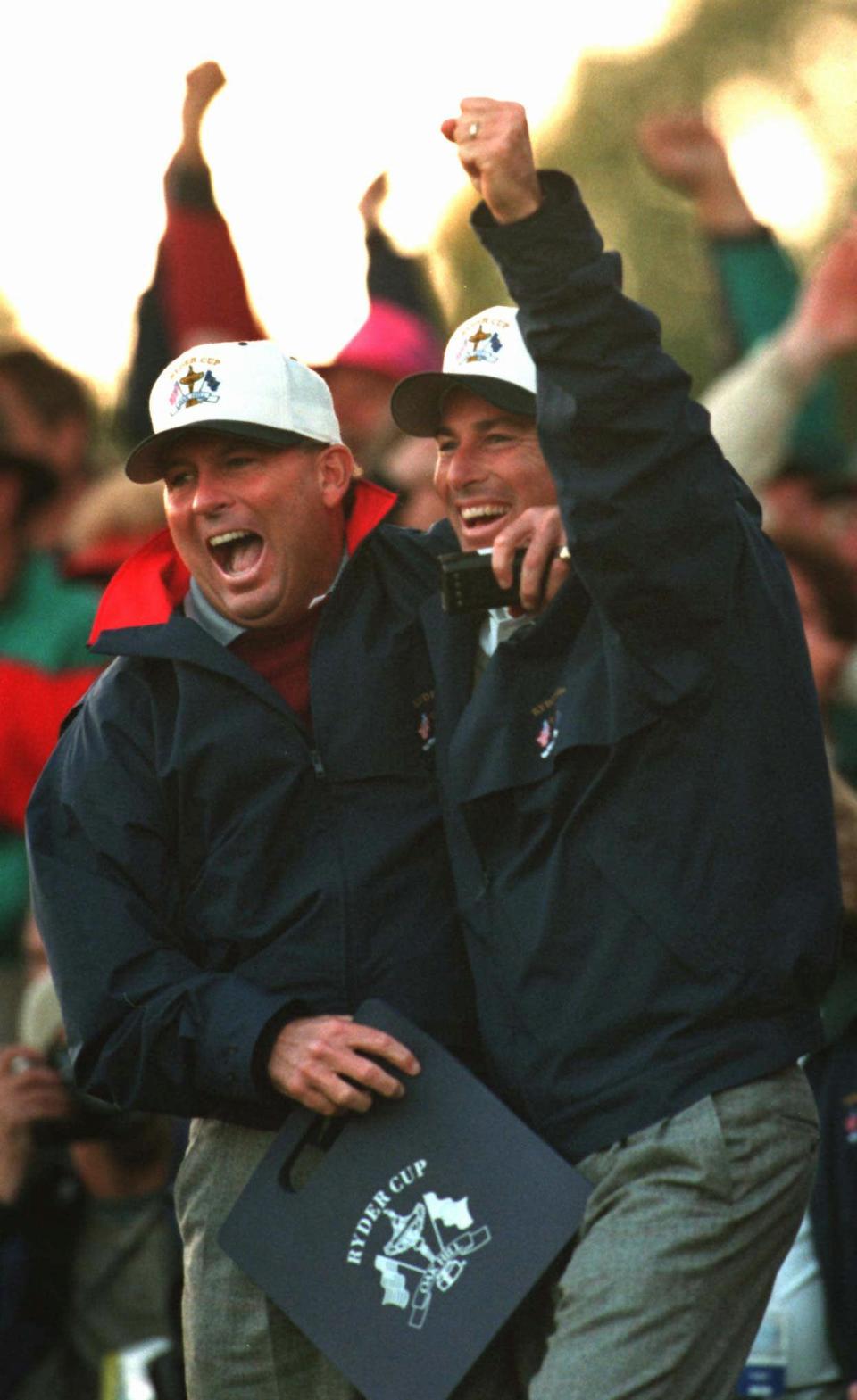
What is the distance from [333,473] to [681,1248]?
164cm

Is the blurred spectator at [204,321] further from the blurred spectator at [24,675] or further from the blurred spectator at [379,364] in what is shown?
the blurred spectator at [24,675]

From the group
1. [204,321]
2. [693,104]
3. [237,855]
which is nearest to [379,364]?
[204,321]

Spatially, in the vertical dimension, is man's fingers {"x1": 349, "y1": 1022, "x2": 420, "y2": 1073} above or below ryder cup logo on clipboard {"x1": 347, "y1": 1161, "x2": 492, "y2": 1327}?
above

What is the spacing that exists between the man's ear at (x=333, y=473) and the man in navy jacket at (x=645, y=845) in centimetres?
60

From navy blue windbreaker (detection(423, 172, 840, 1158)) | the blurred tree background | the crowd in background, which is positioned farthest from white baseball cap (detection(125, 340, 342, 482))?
the blurred tree background

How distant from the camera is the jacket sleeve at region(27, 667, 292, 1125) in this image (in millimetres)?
3877

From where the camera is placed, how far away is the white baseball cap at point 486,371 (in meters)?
4.14

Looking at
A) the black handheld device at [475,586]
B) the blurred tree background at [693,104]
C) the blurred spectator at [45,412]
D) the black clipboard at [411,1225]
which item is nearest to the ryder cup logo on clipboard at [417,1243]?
the black clipboard at [411,1225]

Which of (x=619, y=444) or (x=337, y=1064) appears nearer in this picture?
(x=619, y=444)

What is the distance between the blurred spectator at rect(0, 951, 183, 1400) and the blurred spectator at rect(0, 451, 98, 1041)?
1.85 feet

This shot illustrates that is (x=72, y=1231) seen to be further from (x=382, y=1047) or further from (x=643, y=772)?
(x=643, y=772)

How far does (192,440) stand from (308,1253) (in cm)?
149

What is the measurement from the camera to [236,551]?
4242 mm

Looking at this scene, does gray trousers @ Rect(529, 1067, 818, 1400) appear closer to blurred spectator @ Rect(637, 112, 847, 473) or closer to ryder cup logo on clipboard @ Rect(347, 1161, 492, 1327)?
ryder cup logo on clipboard @ Rect(347, 1161, 492, 1327)
